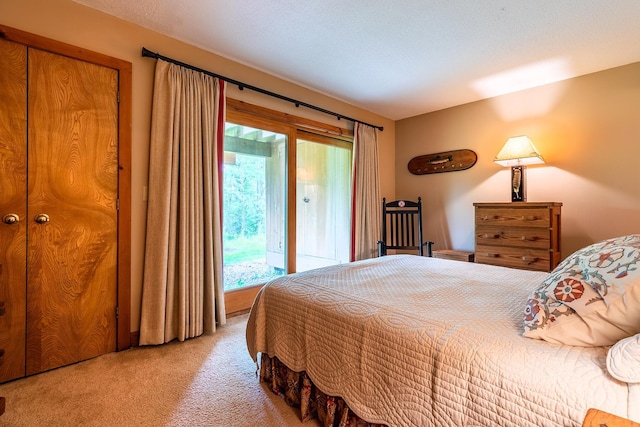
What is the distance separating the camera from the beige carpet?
56.9 inches

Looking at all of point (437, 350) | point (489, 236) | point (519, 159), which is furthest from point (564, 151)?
point (437, 350)

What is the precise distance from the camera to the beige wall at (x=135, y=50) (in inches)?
71.7

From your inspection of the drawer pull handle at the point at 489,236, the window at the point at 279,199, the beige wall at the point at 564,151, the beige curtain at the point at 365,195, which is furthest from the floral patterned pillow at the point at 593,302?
the beige curtain at the point at 365,195

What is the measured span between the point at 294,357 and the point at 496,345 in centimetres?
93

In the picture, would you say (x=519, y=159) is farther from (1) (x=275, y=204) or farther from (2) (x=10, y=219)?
(2) (x=10, y=219)

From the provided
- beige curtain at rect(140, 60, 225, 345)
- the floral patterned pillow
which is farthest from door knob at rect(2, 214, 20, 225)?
the floral patterned pillow

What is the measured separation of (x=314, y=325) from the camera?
1.35 m

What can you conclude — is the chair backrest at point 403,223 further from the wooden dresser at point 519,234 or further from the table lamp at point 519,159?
the table lamp at point 519,159

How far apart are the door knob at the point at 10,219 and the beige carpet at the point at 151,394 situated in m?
0.96

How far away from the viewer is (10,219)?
5.67ft

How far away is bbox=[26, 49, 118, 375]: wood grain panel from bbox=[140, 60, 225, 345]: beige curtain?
254mm

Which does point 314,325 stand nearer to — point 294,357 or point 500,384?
point 294,357

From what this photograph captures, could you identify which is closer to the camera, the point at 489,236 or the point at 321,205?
the point at 489,236

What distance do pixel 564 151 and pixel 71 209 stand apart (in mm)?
4377
